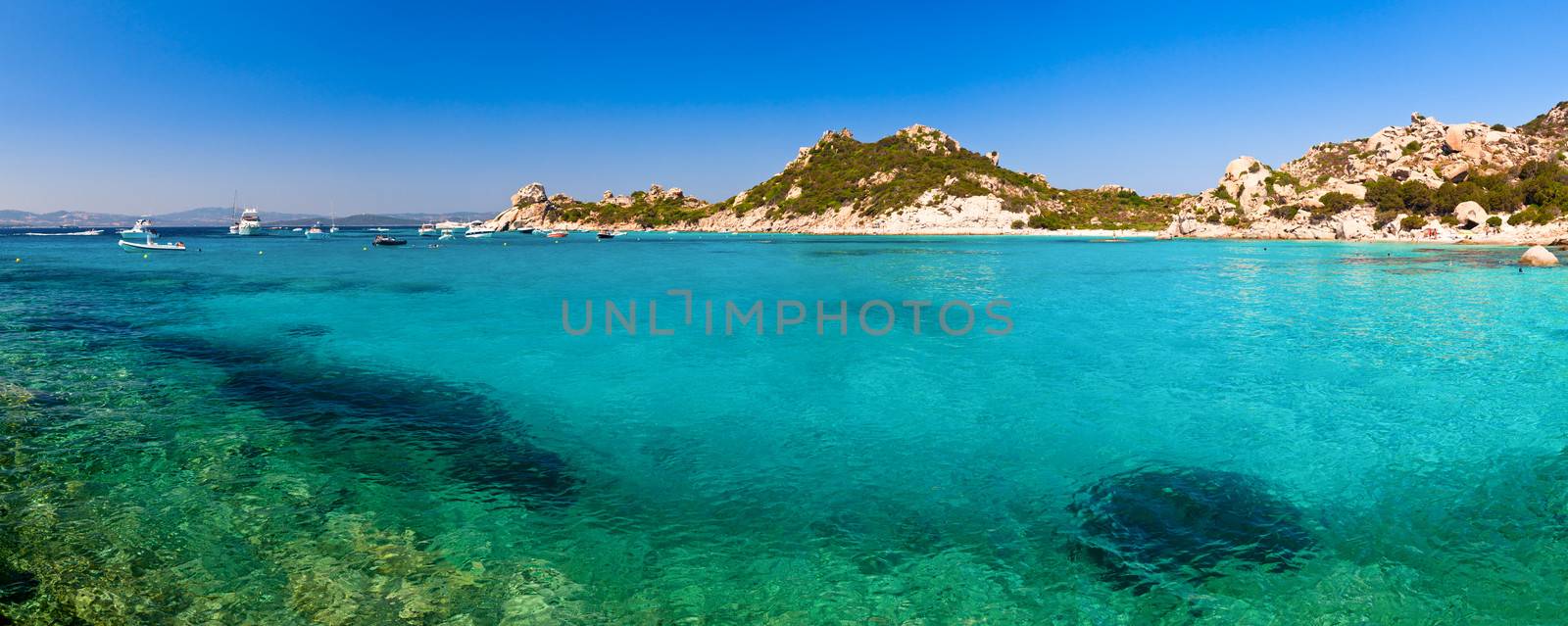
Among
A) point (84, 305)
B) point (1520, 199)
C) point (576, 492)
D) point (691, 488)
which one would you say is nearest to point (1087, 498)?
point (691, 488)

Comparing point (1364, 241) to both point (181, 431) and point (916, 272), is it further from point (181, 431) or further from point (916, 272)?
point (181, 431)

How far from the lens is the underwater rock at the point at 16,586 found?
26.1ft

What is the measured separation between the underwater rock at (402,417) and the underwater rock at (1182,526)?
8351 millimetres

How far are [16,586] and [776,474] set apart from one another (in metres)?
10.1

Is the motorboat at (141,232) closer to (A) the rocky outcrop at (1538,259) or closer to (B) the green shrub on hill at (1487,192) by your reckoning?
(A) the rocky outcrop at (1538,259)

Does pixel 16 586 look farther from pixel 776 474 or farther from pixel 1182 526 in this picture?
pixel 1182 526

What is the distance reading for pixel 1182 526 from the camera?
1022 centimetres

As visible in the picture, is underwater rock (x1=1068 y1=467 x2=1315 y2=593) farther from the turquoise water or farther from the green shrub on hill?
the green shrub on hill

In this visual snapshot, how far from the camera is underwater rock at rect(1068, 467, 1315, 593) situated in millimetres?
9070

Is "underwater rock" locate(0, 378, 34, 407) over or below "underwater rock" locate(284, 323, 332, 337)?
below

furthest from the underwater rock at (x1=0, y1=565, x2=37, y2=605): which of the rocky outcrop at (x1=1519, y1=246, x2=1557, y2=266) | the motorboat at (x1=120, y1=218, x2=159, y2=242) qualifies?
the motorboat at (x1=120, y1=218, x2=159, y2=242)

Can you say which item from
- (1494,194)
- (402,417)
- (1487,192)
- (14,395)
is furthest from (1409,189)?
(14,395)

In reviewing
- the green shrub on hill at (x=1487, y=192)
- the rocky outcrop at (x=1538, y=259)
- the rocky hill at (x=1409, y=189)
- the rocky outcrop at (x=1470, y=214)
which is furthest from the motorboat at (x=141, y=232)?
the green shrub on hill at (x=1487, y=192)

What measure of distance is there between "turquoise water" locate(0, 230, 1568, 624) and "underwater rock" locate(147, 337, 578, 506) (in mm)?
103
